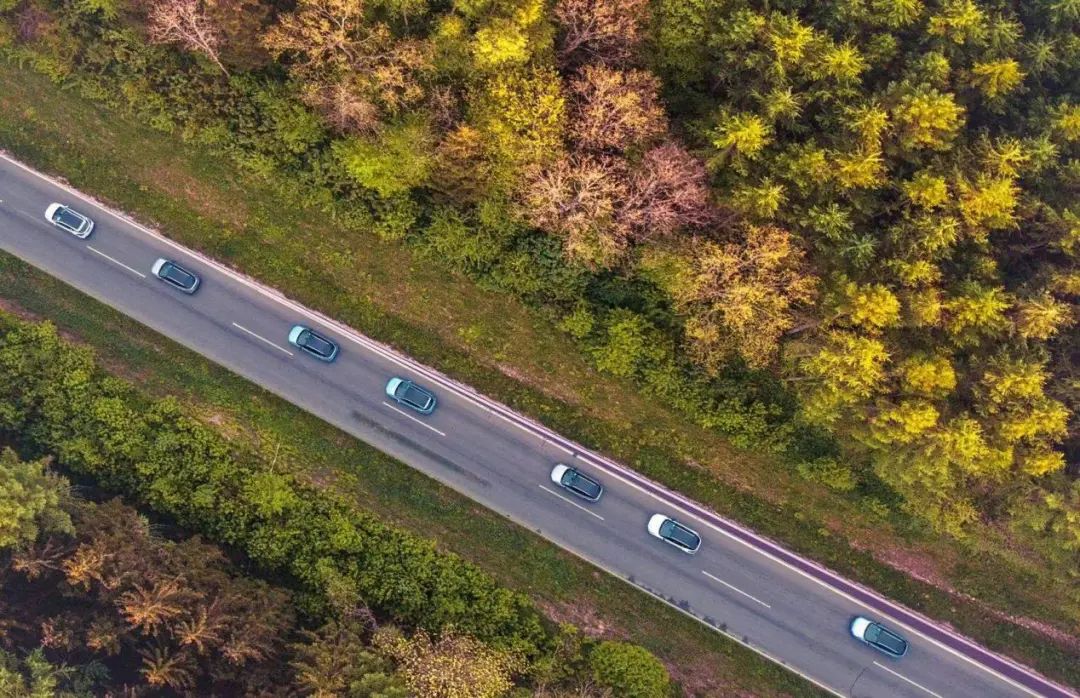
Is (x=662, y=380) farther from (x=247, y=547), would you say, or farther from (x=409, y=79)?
(x=247, y=547)

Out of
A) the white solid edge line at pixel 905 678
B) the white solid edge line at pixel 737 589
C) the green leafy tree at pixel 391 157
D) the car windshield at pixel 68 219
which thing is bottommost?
the white solid edge line at pixel 737 589

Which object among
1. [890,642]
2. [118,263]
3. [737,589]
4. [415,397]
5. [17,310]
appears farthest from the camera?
[118,263]

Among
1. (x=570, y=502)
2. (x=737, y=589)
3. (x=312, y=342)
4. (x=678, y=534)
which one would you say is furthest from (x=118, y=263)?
(x=737, y=589)

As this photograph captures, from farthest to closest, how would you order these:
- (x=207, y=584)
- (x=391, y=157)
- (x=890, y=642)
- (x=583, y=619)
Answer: (x=583, y=619)
(x=890, y=642)
(x=391, y=157)
(x=207, y=584)

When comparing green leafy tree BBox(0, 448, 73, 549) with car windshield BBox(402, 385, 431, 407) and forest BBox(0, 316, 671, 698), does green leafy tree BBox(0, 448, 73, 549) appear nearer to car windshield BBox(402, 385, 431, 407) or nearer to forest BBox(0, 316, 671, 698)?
forest BBox(0, 316, 671, 698)

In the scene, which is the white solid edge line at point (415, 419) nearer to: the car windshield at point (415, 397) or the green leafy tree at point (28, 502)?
the car windshield at point (415, 397)

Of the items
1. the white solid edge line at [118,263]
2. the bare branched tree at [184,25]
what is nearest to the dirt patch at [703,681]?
the white solid edge line at [118,263]

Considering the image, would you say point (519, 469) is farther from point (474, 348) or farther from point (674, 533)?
point (674, 533)
